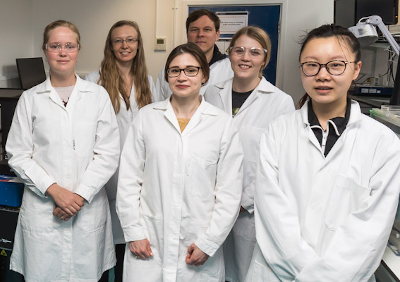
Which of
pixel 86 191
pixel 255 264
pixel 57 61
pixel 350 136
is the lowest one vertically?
pixel 255 264

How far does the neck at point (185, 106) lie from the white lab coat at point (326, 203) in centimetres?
42

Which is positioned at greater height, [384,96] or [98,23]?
[98,23]

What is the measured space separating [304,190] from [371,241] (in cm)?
24

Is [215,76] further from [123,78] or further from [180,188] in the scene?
[180,188]

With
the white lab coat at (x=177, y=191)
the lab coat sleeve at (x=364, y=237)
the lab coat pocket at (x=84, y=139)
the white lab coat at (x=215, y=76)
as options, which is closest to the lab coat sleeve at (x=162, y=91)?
the white lab coat at (x=215, y=76)

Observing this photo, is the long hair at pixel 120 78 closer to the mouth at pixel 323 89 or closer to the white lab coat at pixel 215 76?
the white lab coat at pixel 215 76

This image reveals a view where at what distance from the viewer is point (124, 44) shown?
2039mm

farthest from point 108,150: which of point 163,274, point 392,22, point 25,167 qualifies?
point 392,22

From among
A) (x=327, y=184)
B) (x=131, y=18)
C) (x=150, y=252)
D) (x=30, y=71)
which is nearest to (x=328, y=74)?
(x=327, y=184)

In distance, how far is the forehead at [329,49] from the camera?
3.91 ft

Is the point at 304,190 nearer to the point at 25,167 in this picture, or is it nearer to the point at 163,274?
the point at 163,274

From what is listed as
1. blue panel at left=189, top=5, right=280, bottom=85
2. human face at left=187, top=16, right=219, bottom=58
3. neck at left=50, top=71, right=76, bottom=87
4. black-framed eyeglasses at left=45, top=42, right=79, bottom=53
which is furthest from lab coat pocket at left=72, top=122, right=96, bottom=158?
blue panel at left=189, top=5, right=280, bottom=85

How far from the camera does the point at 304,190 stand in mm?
1207

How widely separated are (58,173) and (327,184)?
1.10m
